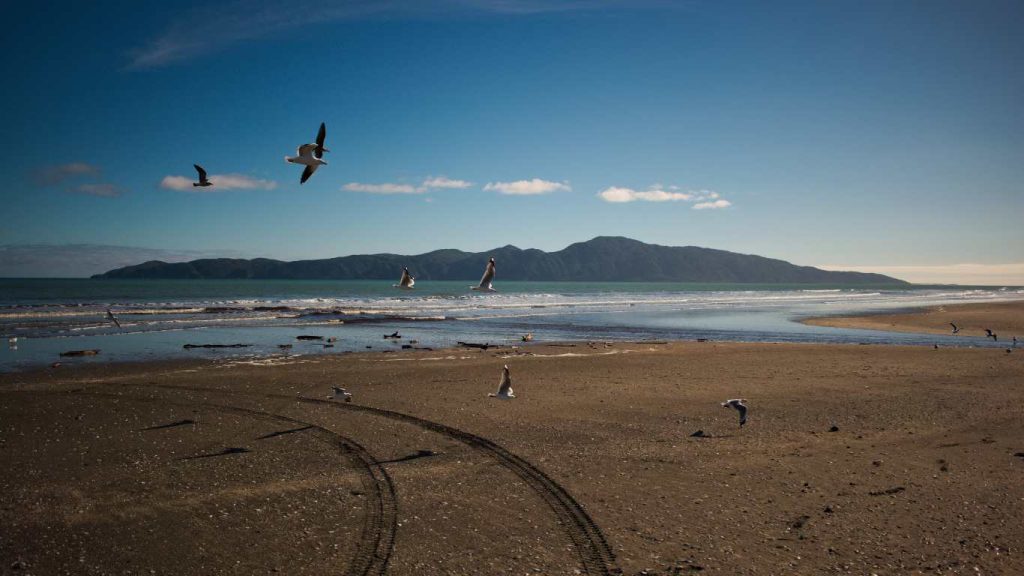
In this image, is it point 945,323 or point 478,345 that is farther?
point 945,323

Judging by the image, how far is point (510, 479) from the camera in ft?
23.5

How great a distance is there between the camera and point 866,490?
6.85 m

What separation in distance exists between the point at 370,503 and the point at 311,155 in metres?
6.80

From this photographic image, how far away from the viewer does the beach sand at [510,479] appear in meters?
5.30

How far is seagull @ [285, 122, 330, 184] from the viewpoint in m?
10.4

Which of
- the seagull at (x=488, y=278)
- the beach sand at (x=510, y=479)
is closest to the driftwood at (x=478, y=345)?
the seagull at (x=488, y=278)

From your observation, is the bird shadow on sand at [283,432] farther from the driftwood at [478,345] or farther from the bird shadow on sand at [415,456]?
the driftwood at [478,345]

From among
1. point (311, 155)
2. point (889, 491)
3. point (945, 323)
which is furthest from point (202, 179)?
point (945, 323)

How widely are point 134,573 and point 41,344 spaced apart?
73.1 feet

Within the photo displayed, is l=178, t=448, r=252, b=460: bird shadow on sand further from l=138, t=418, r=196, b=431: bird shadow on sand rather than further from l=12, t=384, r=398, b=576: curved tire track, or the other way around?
l=138, t=418, r=196, b=431: bird shadow on sand

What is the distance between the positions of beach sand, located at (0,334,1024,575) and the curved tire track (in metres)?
0.04

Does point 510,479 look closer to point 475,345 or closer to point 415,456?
point 415,456

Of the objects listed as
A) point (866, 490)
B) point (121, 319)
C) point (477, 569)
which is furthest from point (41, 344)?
point (866, 490)

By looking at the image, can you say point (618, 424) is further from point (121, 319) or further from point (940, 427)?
point (121, 319)
